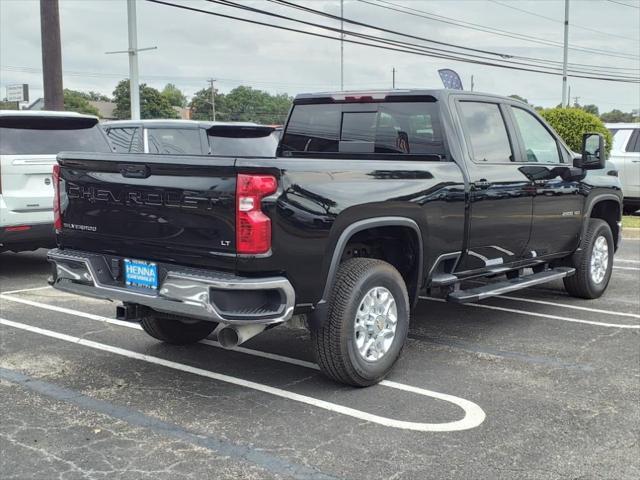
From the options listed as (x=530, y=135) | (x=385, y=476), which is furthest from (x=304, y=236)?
(x=530, y=135)

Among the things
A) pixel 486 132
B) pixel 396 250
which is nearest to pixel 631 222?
pixel 486 132

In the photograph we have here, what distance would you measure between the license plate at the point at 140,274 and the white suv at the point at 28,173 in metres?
4.05

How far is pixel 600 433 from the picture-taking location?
163 inches

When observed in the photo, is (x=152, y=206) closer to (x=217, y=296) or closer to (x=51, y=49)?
(x=217, y=296)

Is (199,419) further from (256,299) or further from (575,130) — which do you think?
(575,130)

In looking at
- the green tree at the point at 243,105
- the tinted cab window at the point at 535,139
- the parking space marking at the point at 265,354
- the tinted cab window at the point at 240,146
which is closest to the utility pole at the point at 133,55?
the tinted cab window at the point at 240,146

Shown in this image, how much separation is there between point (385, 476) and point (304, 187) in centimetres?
169

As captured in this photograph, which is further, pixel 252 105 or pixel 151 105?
pixel 252 105

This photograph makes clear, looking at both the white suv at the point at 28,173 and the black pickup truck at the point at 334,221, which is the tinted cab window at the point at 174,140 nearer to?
the white suv at the point at 28,173

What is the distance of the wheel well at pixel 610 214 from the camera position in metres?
7.86

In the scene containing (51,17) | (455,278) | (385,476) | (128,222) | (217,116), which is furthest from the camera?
(217,116)

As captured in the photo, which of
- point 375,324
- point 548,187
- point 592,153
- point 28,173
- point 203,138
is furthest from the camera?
point 203,138

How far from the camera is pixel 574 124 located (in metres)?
17.1

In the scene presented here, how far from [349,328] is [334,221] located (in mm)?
681
